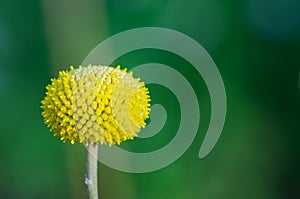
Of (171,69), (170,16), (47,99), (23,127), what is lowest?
→ (47,99)

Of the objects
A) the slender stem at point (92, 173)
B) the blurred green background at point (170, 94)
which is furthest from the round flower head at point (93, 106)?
the blurred green background at point (170, 94)

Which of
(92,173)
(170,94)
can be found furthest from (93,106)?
(170,94)

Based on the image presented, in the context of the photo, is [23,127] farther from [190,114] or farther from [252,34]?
[252,34]

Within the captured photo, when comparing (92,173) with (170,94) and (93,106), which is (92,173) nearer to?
(93,106)

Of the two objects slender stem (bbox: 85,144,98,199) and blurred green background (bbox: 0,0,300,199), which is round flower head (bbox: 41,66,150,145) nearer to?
slender stem (bbox: 85,144,98,199)

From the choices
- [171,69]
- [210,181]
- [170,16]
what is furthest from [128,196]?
[170,16]

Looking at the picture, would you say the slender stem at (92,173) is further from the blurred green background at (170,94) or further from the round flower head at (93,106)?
the blurred green background at (170,94)

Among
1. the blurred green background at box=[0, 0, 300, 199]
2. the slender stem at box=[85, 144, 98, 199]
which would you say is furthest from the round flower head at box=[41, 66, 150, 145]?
the blurred green background at box=[0, 0, 300, 199]
